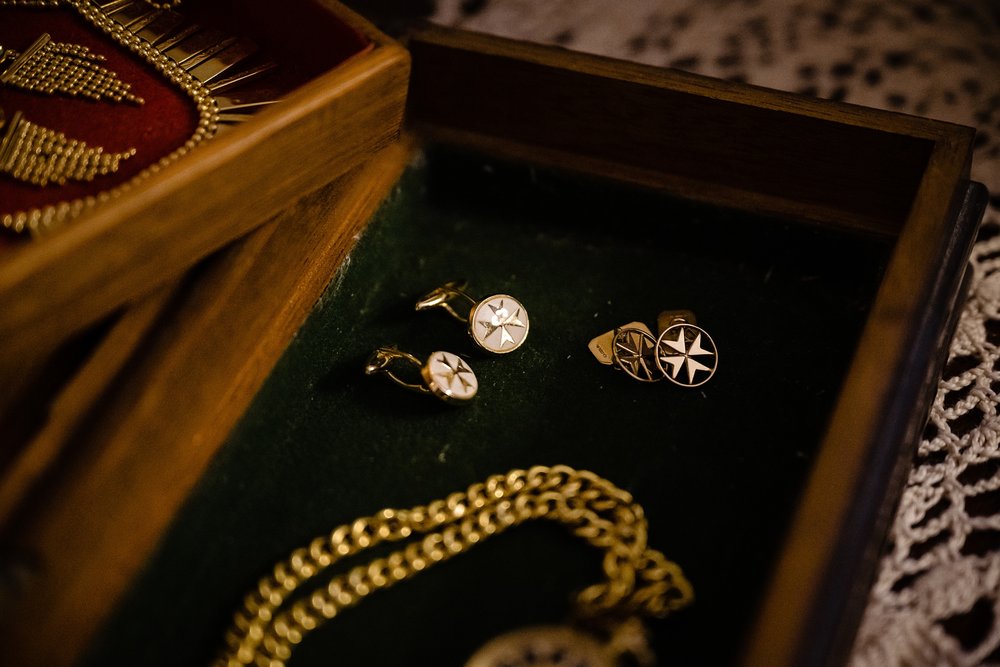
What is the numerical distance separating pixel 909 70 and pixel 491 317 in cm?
88

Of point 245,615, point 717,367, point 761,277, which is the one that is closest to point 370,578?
point 245,615

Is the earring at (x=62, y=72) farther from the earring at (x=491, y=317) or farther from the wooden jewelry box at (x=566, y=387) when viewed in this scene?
the earring at (x=491, y=317)

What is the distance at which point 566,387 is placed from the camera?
37.2 inches

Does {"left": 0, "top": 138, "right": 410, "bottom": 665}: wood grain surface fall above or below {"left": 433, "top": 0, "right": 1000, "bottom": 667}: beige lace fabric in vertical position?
below

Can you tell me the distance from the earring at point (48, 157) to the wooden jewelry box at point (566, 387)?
192 mm

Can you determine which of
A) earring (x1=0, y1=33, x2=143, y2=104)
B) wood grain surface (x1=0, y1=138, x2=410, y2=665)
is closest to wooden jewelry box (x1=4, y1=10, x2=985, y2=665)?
wood grain surface (x1=0, y1=138, x2=410, y2=665)

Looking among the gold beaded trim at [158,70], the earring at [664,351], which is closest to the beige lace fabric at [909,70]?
the earring at [664,351]

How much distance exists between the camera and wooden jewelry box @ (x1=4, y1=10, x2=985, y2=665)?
72 cm

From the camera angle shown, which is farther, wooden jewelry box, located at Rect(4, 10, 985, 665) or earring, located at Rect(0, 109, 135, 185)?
earring, located at Rect(0, 109, 135, 185)

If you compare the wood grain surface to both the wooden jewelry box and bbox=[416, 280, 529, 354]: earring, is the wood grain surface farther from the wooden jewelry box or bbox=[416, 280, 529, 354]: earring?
bbox=[416, 280, 529, 354]: earring

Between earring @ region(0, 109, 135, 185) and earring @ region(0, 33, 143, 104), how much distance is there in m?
0.06

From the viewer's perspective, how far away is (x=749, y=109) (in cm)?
93

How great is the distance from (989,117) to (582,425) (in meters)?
0.87

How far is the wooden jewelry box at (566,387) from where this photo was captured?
718mm
